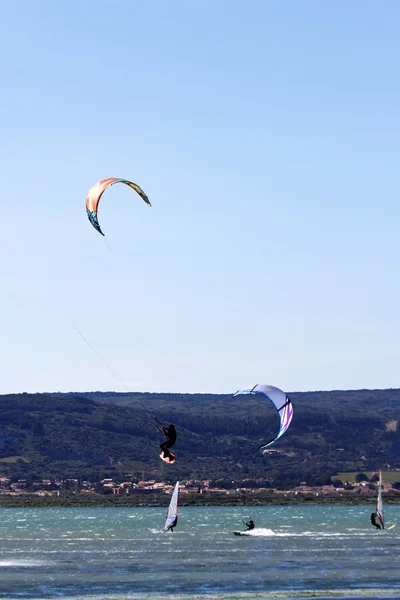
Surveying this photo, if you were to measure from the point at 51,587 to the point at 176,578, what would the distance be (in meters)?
6.44

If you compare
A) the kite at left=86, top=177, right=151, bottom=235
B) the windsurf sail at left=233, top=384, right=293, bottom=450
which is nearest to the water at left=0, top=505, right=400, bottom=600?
the windsurf sail at left=233, top=384, right=293, bottom=450

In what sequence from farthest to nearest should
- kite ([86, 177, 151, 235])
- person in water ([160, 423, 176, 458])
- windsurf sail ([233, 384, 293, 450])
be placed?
windsurf sail ([233, 384, 293, 450]) < kite ([86, 177, 151, 235]) < person in water ([160, 423, 176, 458])

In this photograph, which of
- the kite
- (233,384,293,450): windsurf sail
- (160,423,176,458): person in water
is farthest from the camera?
(233,384,293,450): windsurf sail

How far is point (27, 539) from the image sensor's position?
91188 mm

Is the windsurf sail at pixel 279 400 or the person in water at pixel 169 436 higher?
the windsurf sail at pixel 279 400

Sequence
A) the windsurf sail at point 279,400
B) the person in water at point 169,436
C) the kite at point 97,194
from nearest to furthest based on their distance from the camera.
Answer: the person in water at point 169,436 → the kite at point 97,194 → the windsurf sail at point 279,400

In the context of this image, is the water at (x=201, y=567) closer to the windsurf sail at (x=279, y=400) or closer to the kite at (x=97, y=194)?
the windsurf sail at (x=279, y=400)

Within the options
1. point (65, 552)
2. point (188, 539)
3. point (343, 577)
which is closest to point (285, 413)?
point (343, 577)

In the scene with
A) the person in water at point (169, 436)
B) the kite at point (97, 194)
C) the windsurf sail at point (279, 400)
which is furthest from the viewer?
the windsurf sail at point (279, 400)

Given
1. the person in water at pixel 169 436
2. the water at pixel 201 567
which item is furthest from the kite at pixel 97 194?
the water at pixel 201 567

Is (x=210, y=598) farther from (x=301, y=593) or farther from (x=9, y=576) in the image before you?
(x=9, y=576)

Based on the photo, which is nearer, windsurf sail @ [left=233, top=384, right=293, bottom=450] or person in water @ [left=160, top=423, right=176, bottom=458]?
person in water @ [left=160, top=423, right=176, bottom=458]

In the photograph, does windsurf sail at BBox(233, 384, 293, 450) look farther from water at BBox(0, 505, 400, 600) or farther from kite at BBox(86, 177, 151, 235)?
kite at BBox(86, 177, 151, 235)

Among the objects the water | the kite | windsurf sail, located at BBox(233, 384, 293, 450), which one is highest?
the kite
